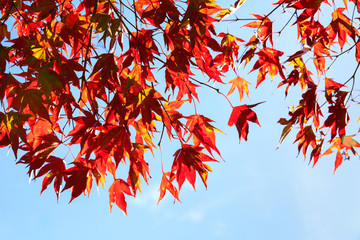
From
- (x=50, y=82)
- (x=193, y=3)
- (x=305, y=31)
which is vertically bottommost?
(x=50, y=82)

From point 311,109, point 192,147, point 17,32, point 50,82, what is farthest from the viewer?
point 17,32

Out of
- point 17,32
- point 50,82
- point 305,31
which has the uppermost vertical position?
point 17,32

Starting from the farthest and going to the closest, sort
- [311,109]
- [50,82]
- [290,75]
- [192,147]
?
[290,75] < [311,109] < [192,147] < [50,82]

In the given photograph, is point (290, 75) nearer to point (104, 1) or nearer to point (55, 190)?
point (104, 1)

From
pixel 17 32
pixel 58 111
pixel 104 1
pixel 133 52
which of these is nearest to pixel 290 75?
pixel 133 52

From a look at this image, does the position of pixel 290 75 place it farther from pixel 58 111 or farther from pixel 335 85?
pixel 58 111

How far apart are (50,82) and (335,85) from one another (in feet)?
3.60

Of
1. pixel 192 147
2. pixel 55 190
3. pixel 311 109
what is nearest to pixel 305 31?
pixel 311 109

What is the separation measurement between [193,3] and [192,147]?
46 cm

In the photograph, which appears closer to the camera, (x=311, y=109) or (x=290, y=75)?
(x=311, y=109)

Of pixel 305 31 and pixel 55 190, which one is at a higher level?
pixel 305 31

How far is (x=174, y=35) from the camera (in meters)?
1.24

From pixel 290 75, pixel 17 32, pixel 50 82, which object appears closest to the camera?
pixel 50 82

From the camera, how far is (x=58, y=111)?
121 centimetres
